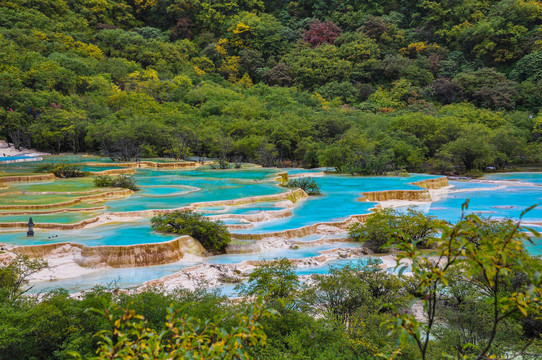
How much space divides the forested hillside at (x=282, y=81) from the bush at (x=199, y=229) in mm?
18249

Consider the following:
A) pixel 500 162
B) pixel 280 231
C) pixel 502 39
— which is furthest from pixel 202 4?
pixel 280 231

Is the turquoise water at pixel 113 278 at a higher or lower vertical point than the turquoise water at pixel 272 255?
higher

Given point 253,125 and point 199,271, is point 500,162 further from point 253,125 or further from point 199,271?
point 199,271

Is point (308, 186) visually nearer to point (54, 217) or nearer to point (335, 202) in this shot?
point (335, 202)

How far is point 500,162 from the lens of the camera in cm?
3341

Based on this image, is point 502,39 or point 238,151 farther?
point 502,39

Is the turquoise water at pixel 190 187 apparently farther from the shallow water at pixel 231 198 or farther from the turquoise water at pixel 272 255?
the turquoise water at pixel 272 255

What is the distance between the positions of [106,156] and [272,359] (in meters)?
32.9

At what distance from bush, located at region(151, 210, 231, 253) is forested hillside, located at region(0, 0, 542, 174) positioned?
1825 centimetres

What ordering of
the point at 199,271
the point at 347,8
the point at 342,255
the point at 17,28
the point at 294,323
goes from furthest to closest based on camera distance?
the point at 347,8, the point at 17,28, the point at 342,255, the point at 199,271, the point at 294,323

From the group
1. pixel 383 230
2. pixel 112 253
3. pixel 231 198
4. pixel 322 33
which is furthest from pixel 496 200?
pixel 322 33

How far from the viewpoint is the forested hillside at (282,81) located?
3400cm

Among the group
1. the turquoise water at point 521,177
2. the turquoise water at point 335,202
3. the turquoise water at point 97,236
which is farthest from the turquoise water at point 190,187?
the turquoise water at point 521,177

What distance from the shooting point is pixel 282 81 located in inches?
2126
